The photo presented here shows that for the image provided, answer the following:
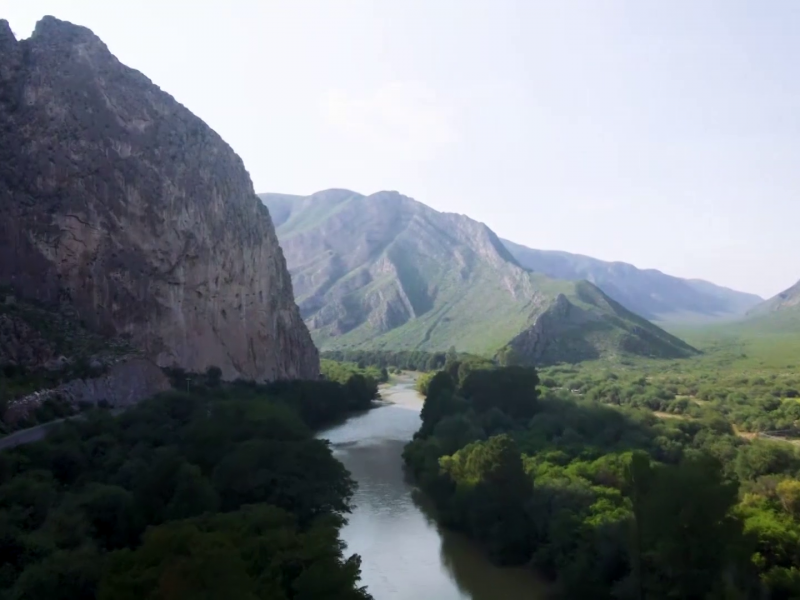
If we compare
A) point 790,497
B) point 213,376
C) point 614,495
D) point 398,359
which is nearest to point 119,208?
point 213,376

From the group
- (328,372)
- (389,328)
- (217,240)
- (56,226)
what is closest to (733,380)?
(328,372)

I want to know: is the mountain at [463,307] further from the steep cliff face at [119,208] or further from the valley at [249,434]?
the steep cliff face at [119,208]

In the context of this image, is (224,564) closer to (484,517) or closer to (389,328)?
(484,517)

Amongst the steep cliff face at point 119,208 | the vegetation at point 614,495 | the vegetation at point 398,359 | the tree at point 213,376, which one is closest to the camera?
the vegetation at point 614,495

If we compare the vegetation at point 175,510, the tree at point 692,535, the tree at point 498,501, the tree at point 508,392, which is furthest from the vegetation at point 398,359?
the tree at point 692,535

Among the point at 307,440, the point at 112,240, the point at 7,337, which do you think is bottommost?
the point at 307,440

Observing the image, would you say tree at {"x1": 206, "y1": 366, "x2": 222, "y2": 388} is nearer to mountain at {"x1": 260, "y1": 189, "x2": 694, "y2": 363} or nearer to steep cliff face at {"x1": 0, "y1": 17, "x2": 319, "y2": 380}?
steep cliff face at {"x1": 0, "y1": 17, "x2": 319, "y2": 380}

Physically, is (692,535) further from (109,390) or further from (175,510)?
(109,390)
